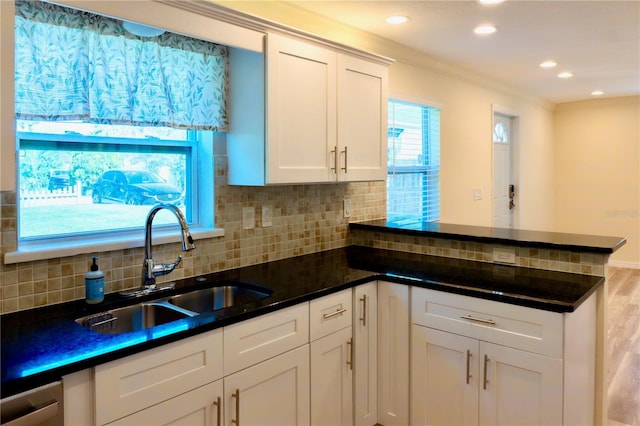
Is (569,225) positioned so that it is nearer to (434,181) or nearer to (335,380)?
(434,181)

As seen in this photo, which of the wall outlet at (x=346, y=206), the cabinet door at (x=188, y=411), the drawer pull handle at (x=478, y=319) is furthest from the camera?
the wall outlet at (x=346, y=206)

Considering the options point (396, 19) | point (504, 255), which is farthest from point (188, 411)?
point (396, 19)

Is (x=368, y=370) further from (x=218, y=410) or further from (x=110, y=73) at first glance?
(x=110, y=73)

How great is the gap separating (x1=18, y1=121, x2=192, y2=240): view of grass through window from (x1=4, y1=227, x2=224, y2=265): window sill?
6 centimetres

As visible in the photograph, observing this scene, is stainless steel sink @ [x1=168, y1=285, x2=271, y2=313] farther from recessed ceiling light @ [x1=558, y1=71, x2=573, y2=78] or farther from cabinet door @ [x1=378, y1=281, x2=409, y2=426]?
recessed ceiling light @ [x1=558, y1=71, x2=573, y2=78]

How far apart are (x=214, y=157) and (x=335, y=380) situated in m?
1.24

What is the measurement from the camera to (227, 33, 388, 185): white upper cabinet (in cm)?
234

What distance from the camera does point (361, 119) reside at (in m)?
2.85

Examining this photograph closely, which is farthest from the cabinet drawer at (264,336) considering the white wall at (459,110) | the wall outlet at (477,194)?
the wall outlet at (477,194)

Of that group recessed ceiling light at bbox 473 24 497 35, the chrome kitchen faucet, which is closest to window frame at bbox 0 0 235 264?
the chrome kitchen faucet

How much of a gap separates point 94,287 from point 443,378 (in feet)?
5.21

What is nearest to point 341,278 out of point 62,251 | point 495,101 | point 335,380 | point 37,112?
point 335,380

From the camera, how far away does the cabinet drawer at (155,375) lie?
57.0 inches

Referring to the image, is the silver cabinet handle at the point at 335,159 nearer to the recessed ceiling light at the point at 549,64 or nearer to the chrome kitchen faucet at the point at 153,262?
the chrome kitchen faucet at the point at 153,262
